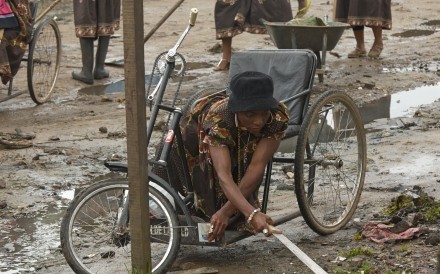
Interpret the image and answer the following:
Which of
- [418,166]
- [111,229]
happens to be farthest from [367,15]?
[111,229]

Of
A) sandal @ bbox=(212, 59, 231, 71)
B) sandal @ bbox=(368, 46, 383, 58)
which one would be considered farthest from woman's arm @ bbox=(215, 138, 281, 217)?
sandal @ bbox=(368, 46, 383, 58)

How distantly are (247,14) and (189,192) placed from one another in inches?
247

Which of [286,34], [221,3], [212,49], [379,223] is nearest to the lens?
[379,223]

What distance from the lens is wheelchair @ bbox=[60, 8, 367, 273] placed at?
4.86 metres

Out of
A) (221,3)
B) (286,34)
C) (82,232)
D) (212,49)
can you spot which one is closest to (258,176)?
(82,232)

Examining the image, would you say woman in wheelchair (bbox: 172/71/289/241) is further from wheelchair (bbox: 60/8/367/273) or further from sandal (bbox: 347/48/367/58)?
sandal (bbox: 347/48/367/58)

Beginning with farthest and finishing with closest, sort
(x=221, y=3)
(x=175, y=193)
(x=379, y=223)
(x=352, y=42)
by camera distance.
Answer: (x=352, y=42) < (x=221, y=3) < (x=379, y=223) < (x=175, y=193)

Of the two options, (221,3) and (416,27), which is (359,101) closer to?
(221,3)

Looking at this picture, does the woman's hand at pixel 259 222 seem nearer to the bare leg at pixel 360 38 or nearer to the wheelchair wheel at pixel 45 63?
the wheelchair wheel at pixel 45 63

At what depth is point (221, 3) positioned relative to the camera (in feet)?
37.1

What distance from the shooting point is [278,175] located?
7223 mm

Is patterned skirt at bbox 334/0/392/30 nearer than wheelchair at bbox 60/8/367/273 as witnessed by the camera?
No

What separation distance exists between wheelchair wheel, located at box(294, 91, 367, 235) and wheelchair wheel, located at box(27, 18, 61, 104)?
13.1ft

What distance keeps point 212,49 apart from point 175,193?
26.5 feet
